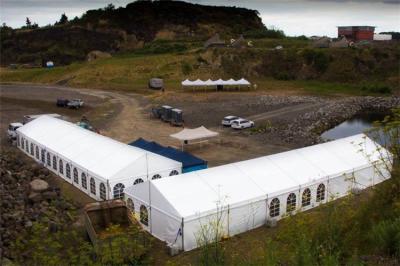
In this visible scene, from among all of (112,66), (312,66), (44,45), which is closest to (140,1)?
(44,45)

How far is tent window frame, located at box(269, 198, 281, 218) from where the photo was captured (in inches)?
819

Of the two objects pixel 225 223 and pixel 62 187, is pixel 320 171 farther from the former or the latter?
pixel 62 187

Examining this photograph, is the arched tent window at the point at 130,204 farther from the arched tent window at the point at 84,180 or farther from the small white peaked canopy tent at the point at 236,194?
the arched tent window at the point at 84,180

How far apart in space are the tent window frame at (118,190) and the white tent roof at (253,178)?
412cm

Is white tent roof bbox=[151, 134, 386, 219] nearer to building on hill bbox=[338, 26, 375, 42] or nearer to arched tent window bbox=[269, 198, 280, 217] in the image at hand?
arched tent window bbox=[269, 198, 280, 217]

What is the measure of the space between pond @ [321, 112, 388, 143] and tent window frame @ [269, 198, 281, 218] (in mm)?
20294

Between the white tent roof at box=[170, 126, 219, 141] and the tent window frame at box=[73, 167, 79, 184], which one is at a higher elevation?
the white tent roof at box=[170, 126, 219, 141]

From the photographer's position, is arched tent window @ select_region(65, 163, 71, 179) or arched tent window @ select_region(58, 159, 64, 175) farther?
arched tent window @ select_region(58, 159, 64, 175)

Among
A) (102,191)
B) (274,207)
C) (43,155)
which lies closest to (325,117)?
(274,207)

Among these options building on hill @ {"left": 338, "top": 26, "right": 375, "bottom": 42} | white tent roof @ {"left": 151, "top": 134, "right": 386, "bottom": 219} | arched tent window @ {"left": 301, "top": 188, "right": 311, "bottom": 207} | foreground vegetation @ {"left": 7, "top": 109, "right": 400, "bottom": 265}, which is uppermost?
building on hill @ {"left": 338, "top": 26, "right": 375, "bottom": 42}

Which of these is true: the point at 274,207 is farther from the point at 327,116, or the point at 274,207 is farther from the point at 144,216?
the point at 327,116

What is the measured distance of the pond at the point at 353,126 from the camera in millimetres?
43025

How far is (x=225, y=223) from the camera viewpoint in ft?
62.7

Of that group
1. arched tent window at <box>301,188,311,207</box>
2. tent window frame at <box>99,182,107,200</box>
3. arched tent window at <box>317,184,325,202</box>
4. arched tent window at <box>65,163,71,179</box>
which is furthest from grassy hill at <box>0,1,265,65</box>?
arched tent window at <box>301,188,311,207</box>
